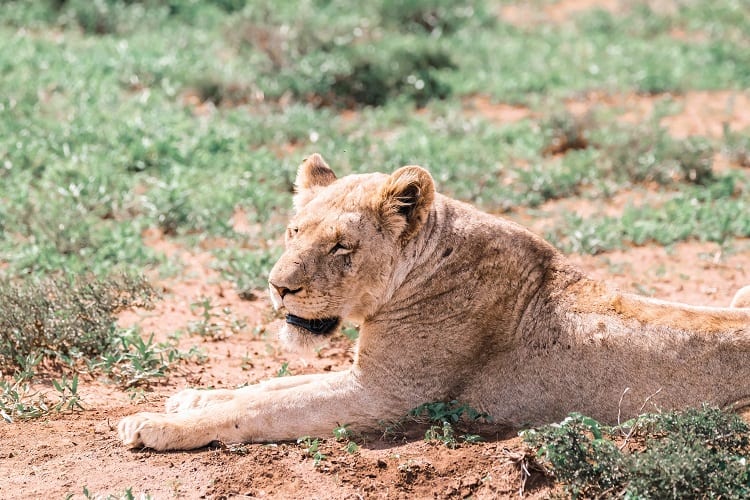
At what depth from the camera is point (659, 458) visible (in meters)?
4.43

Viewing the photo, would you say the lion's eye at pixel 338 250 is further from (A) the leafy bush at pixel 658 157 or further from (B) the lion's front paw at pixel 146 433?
(A) the leafy bush at pixel 658 157

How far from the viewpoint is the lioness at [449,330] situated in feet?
16.6

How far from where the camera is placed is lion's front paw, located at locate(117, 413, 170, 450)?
5160mm

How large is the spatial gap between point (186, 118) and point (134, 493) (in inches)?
272

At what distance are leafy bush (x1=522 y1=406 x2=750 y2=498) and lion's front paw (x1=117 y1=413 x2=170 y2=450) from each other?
181 cm

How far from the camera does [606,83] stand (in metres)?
13.6

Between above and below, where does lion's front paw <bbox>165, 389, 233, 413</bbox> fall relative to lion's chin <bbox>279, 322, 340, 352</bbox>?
below

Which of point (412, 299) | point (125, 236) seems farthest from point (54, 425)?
point (125, 236)

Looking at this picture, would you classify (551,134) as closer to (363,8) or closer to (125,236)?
(125,236)

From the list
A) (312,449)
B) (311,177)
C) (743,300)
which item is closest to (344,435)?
(312,449)

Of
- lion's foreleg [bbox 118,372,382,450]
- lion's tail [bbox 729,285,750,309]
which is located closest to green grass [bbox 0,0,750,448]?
lion's foreleg [bbox 118,372,382,450]

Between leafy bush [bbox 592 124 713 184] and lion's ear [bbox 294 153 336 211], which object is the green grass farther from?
lion's ear [bbox 294 153 336 211]

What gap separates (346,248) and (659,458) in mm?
1839

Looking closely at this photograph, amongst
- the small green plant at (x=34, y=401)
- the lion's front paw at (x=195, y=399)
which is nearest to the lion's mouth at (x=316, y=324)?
the lion's front paw at (x=195, y=399)
